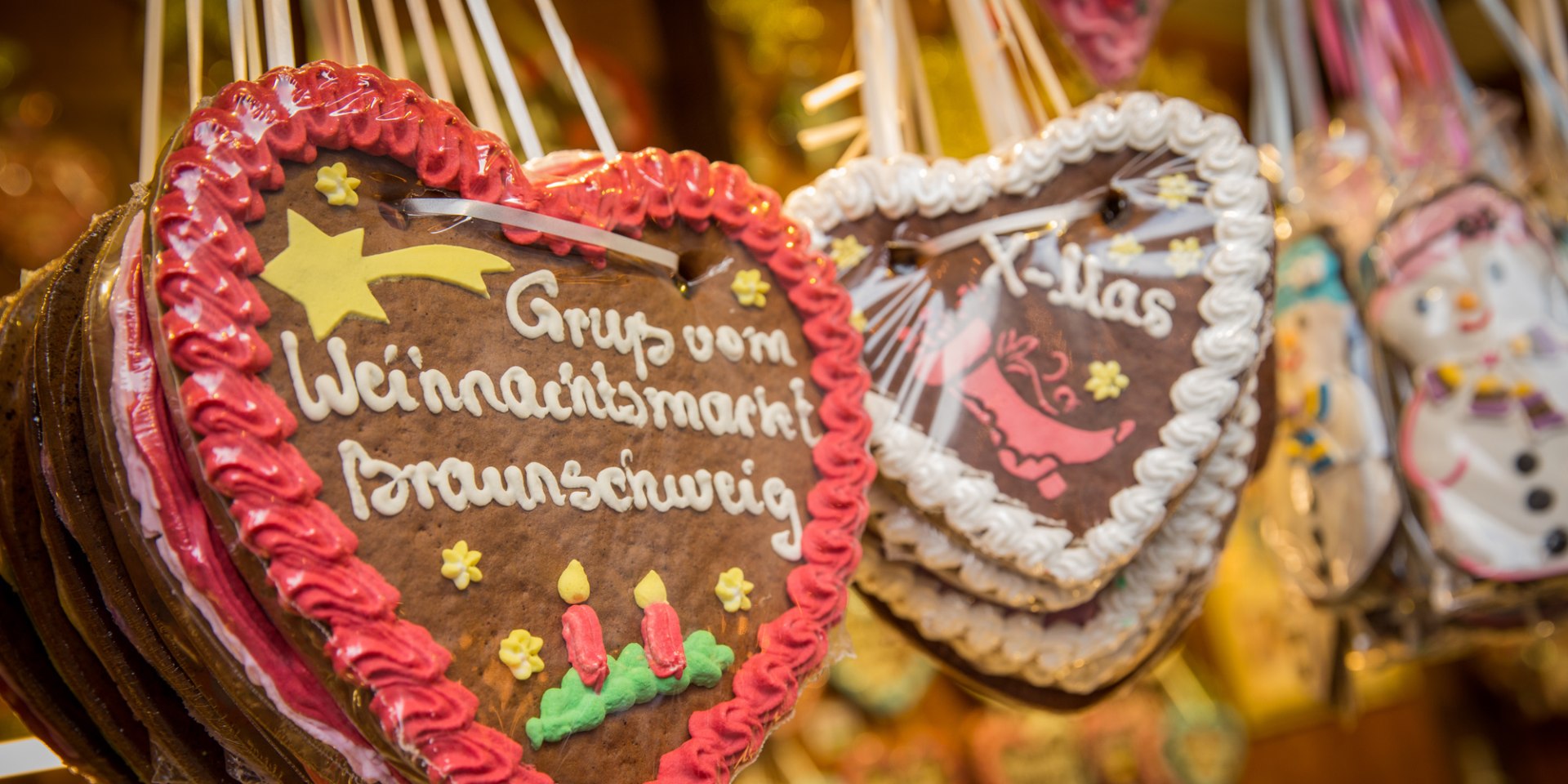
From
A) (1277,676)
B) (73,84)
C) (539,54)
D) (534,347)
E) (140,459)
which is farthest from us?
(1277,676)

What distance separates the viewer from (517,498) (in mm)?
622

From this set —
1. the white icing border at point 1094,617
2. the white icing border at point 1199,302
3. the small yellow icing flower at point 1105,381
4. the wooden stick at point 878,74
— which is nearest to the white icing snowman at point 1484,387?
the white icing border at point 1094,617

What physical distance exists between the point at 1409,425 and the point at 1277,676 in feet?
6.04

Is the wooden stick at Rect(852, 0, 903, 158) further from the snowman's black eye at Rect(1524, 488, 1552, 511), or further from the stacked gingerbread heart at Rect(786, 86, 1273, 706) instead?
the snowman's black eye at Rect(1524, 488, 1552, 511)

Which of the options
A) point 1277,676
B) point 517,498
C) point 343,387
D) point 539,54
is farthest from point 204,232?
point 1277,676

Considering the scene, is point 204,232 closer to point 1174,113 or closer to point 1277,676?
point 1174,113

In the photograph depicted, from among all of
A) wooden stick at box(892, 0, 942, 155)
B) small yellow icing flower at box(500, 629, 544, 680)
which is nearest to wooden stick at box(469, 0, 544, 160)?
small yellow icing flower at box(500, 629, 544, 680)

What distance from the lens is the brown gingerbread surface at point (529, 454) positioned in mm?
580

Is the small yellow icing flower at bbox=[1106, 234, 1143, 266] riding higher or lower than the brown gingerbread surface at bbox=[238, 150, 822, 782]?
lower

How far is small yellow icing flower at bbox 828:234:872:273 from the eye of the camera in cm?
92

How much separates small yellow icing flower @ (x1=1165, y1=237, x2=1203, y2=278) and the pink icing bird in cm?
13

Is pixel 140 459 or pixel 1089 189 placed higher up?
pixel 140 459

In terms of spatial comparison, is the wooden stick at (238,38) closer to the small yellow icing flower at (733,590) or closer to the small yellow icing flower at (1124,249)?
the small yellow icing flower at (733,590)

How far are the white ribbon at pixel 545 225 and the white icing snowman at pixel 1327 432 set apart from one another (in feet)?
3.02
